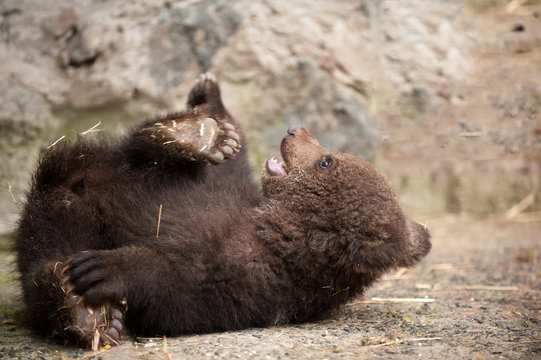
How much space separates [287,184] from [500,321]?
5.29ft

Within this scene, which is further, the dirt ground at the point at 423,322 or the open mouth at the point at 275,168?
the open mouth at the point at 275,168

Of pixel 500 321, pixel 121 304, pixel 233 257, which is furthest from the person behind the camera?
pixel 500 321

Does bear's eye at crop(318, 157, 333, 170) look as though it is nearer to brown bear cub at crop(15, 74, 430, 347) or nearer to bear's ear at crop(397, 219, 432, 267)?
brown bear cub at crop(15, 74, 430, 347)

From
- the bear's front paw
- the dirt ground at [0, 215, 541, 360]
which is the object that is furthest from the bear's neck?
the bear's front paw

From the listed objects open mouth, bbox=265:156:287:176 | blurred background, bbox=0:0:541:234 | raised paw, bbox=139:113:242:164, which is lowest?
open mouth, bbox=265:156:287:176

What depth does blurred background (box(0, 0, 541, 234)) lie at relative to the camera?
579 centimetres

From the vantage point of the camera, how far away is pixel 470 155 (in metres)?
6.63

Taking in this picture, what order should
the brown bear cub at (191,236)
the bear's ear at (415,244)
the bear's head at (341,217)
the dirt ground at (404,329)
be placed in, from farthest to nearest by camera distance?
the bear's ear at (415,244) < the bear's head at (341,217) < the brown bear cub at (191,236) < the dirt ground at (404,329)

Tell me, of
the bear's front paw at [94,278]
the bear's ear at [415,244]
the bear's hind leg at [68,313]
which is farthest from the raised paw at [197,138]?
the bear's ear at [415,244]

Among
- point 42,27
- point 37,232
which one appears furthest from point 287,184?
point 42,27

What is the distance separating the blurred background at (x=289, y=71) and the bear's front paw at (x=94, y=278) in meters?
2.63

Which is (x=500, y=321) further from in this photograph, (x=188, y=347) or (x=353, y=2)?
(x=353, y=2)

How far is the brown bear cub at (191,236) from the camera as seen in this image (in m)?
3.11

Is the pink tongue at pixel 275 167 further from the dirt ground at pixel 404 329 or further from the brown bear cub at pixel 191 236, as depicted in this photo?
the dirt ground at pixel 404 329
